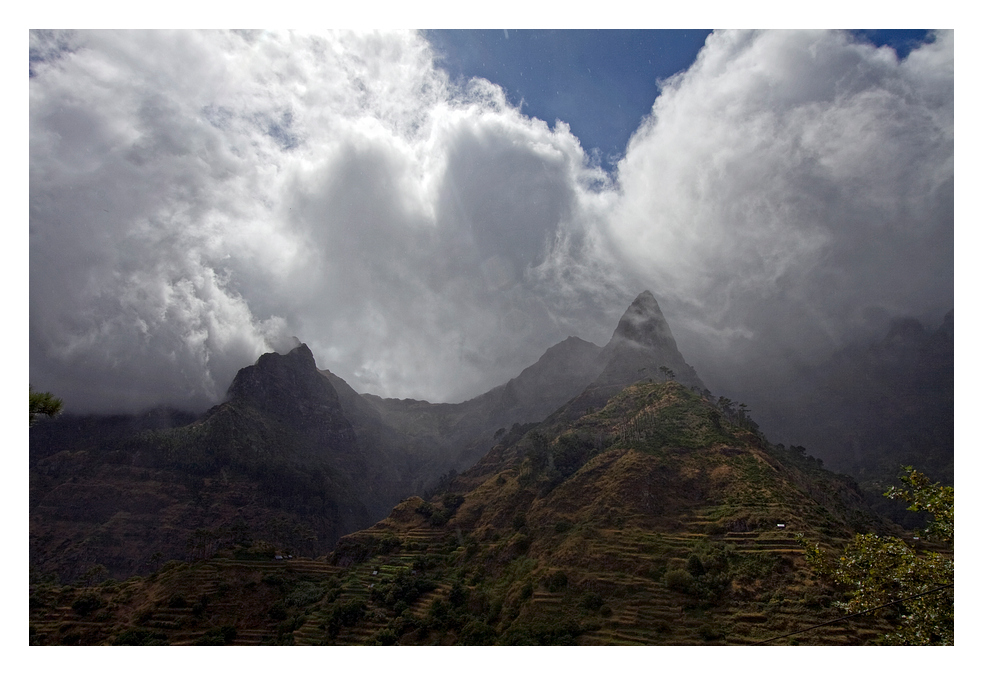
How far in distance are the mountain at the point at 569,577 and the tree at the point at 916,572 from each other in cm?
2733

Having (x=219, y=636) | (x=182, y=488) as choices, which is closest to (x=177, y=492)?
(x=182, y=488)

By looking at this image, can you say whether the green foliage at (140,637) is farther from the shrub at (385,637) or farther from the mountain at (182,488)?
the mountain at (182,488)

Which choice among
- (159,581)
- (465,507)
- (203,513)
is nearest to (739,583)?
(465,507)

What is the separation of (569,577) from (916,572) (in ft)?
141

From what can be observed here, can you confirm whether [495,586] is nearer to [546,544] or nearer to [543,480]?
[546,544]

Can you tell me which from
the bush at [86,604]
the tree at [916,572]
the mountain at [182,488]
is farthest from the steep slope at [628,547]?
the mountain at [182,488]

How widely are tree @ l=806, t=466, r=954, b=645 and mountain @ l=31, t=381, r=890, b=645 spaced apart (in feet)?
89.7

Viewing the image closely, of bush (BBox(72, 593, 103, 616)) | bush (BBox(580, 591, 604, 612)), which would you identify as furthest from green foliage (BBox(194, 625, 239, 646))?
bush (BBox(580, 591, 604, 612))

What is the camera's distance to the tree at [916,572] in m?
16.1

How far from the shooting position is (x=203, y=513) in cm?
13600

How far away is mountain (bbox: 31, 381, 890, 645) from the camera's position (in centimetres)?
4541

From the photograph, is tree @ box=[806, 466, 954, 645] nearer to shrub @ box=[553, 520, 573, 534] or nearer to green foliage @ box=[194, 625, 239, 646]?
shrub @ box=[553, 520, 573, 534]

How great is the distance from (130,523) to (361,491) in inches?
3368

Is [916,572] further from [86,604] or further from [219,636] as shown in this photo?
[86,604]
